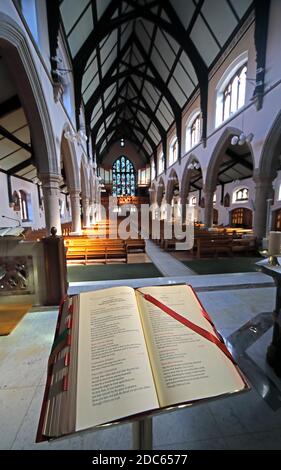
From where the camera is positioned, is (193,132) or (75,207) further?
(193,132)

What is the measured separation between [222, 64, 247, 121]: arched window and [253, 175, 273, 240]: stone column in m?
3.51

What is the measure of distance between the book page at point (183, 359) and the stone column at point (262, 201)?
756 cm

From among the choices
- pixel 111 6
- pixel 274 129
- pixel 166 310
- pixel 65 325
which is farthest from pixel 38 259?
pixel 111 6

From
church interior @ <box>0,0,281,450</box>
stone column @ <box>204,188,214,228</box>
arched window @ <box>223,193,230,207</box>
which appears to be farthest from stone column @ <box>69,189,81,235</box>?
arched window @ <box>223,193,230,207</box>

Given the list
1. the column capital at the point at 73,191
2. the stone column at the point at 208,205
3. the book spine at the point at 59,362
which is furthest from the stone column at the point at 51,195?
the stone column at the point at 208,205

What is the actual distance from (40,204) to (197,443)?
1539 cm

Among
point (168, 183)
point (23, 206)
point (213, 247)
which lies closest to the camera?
point (213, 247)

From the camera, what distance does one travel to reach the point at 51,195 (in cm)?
606

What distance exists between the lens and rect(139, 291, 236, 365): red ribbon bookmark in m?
0.90

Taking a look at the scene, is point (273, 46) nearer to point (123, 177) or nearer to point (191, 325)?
point (191, 325)

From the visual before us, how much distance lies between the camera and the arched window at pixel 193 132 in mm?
12969

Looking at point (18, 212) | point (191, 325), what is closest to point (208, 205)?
point (18, 212)

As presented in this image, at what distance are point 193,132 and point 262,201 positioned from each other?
27.6 ft

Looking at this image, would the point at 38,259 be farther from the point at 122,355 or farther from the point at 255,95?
the point at 255,95
